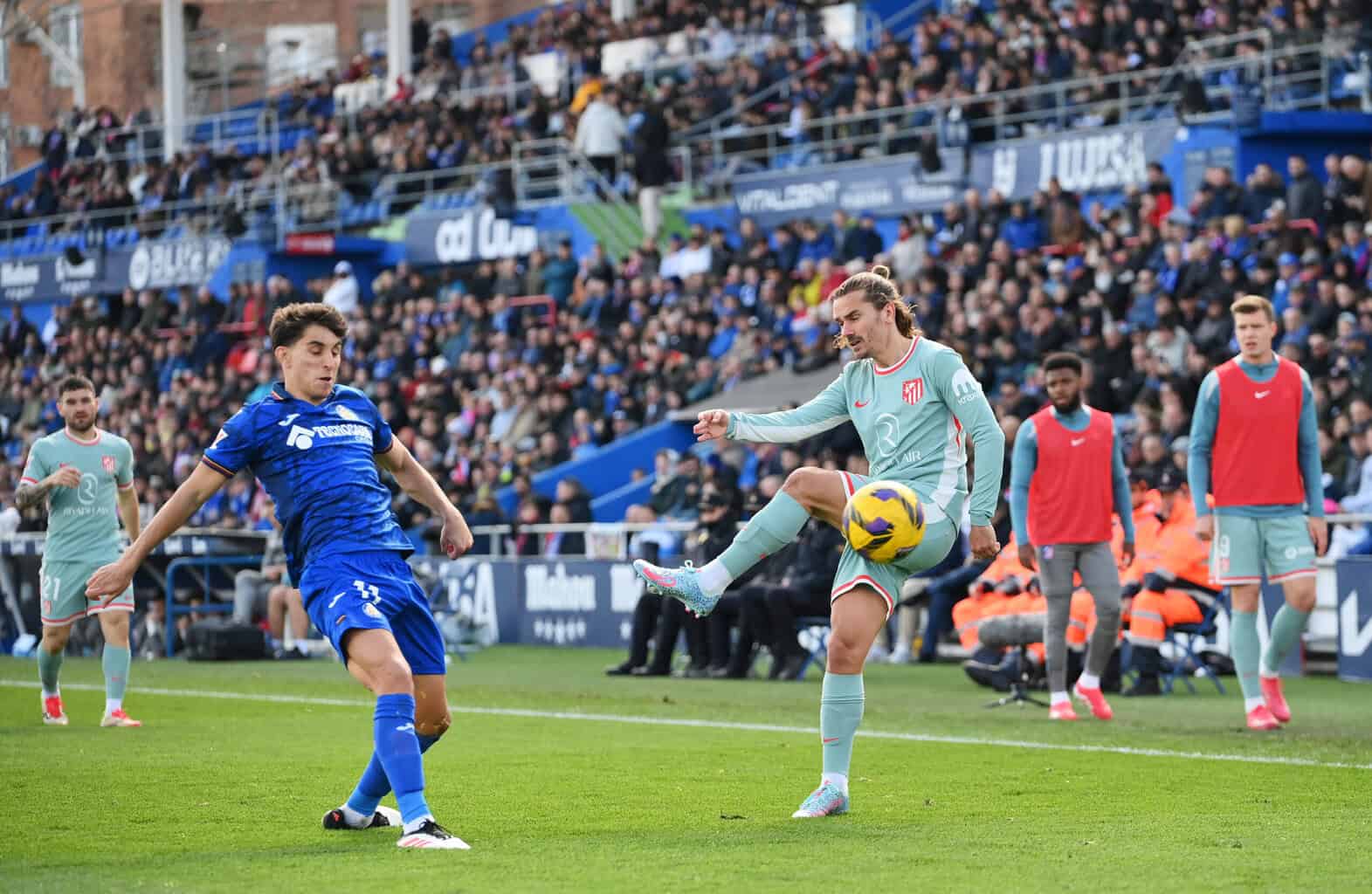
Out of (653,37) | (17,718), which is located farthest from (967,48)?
(17,718)

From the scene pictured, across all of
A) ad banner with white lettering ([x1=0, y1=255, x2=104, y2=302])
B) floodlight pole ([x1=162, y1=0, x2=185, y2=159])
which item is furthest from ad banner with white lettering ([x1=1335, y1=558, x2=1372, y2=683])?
floodlight pole ([x1=162, y1=0, x2=185, y2=159])

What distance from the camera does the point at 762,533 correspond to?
833cm

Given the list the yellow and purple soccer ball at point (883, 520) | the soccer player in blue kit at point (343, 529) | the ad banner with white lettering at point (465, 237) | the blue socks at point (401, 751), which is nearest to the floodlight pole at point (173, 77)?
the ad banner with white lettering at point (465, 237)

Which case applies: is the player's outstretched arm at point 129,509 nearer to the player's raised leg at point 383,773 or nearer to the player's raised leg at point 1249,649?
the player's raised leg at point 383,773

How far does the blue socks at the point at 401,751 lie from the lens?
286 inches

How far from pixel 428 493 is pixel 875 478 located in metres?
1.79

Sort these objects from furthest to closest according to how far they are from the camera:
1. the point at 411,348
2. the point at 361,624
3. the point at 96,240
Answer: the point at 96,240, the point at 411,348, the point at 361,624

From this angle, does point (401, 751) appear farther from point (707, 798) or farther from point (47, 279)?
point (47, 279)

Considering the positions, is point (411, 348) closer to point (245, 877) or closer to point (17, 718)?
point (17, 718)

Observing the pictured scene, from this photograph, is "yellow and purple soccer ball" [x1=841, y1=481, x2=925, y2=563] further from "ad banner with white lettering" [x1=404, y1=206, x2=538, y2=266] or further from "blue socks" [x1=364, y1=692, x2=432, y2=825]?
"ad banner with white lettering" [x1=404, y1=206, x2=538, y2=266]

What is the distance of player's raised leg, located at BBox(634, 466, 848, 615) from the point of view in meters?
8.29

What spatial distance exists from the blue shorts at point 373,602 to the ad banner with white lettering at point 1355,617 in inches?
401

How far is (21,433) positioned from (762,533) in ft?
106

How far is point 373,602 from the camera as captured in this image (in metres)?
7.46
